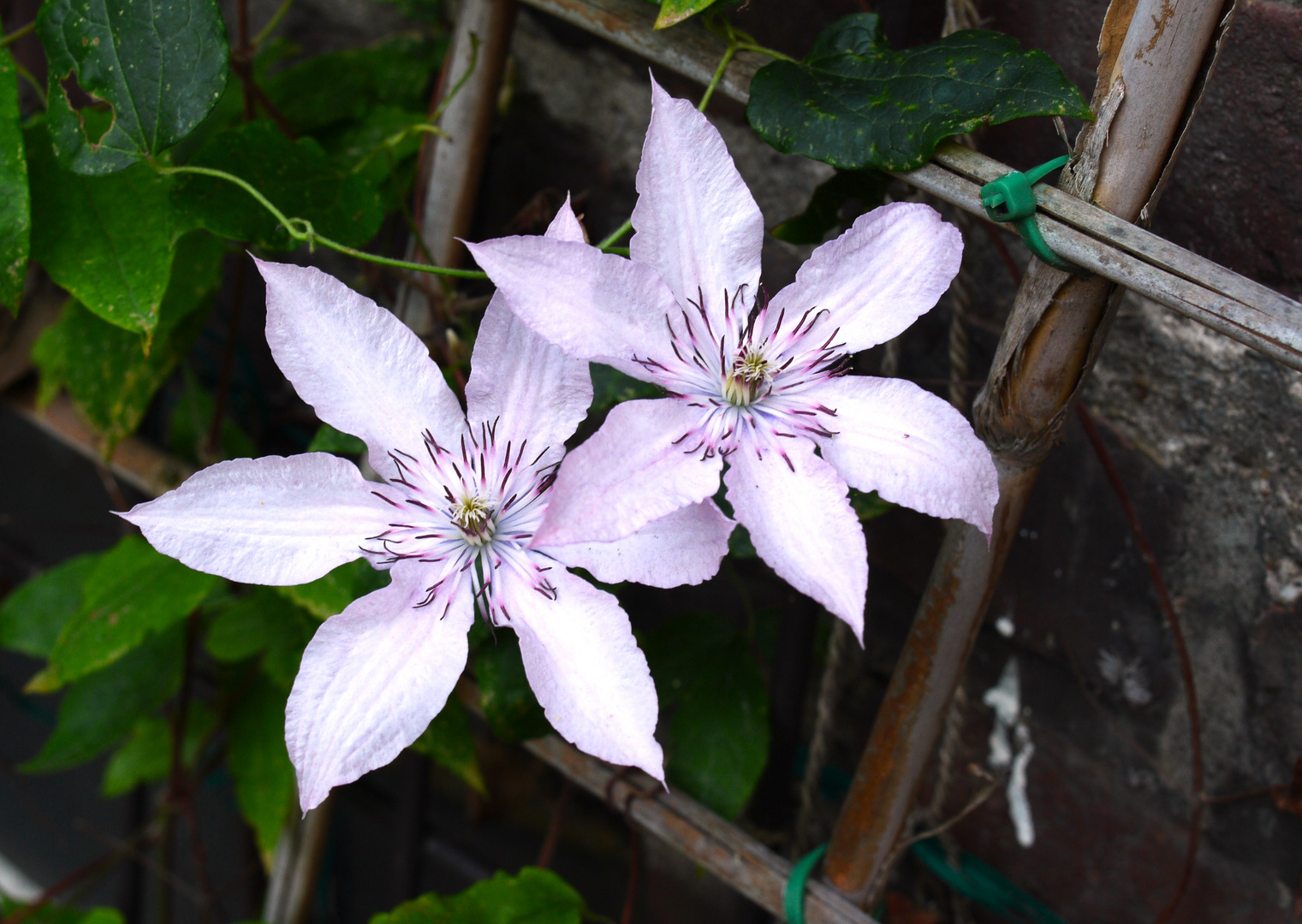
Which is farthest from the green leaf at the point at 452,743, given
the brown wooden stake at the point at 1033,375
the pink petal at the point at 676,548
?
the pink petal at the point at 676,548

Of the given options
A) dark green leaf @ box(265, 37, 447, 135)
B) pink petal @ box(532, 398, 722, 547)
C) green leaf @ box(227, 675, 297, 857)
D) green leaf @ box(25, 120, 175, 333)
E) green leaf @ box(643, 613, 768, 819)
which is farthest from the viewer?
green leaf @ box(227, 675, 297, 857)

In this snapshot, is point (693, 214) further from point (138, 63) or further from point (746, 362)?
point (138, 63)

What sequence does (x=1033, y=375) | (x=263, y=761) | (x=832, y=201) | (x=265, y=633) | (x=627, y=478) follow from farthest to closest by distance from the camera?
(x=263, y=761) < (x=265, y=633) < (x=832, y=201) < (x=1033, y=375) < (x=627, y=478)

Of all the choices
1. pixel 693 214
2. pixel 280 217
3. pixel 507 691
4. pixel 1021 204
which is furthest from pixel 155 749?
pixel 1021 204

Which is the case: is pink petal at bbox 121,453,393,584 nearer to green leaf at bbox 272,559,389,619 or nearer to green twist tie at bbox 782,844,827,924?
green leaf at bbox 272,559,389,619

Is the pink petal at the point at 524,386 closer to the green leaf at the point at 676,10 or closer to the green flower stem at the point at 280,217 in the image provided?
the green flower stem at the point at 280,217

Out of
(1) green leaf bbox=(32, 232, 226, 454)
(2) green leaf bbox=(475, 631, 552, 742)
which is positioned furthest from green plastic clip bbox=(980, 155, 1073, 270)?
(1) green leaf bbox=(32, 232, 226, 454)
